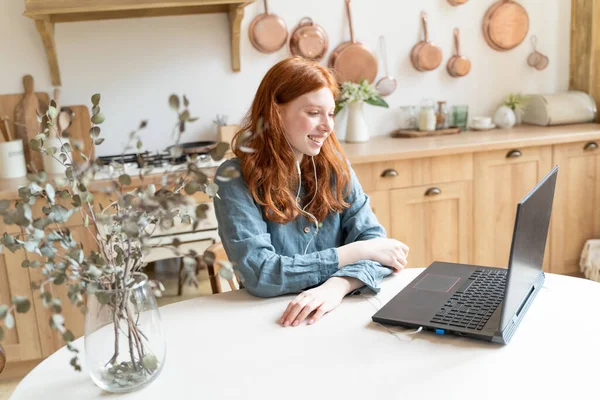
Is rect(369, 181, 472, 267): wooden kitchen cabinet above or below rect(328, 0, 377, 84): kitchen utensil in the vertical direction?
below

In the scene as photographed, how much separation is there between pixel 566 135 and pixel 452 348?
2261 millimetres

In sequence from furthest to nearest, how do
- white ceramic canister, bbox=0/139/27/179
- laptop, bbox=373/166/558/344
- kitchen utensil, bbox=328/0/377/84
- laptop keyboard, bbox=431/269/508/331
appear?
1. kitchen utensil, bbox=328/0/377/84
2. white ceramic canister, bbox=0/139/27/179
3. laptop keyboard, bbox=431/269/508/331
4. laptop, bbox=373/166/558/344

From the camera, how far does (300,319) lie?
1408 millimetres

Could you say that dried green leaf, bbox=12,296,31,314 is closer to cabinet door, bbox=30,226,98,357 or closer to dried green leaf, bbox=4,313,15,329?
dried green leaf, bbox=4,313,15,329

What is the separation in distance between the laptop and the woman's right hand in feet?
0.26

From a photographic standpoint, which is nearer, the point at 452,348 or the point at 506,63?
the point at 452,348

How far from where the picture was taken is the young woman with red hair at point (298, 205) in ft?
5.17

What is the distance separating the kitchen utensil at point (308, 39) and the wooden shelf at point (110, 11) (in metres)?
0.31

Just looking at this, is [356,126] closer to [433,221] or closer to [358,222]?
[433,221]

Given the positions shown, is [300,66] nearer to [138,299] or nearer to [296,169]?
[296,169]

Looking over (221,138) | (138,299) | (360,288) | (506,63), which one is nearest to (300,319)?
(360,288)

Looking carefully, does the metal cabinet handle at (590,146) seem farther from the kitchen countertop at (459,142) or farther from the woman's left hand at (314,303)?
the woman's left hand at (314,303)

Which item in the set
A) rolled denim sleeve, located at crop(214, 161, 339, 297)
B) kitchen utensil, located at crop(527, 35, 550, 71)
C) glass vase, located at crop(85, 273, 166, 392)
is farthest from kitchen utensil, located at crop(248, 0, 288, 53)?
glass vase, located at crop(85, 273, 166, 392)

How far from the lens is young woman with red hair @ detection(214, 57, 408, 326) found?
5.17 ft
